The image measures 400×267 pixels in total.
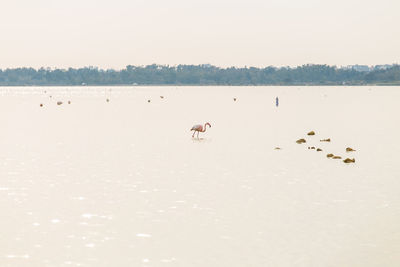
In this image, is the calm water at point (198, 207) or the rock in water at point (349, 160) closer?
the calm water at point (198, 207)

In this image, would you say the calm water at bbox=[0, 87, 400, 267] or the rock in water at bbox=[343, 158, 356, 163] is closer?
the calm water at bbox=[0, 87, 400, 267]

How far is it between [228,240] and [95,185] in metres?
11.5

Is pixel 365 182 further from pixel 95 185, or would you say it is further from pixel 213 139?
pixel 213 139

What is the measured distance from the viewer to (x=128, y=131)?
66.1 m

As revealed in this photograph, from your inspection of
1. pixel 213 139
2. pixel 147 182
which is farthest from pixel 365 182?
pixel 213 139

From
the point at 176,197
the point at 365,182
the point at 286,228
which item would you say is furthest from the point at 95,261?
the point at 365,182

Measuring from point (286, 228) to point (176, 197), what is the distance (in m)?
6.47

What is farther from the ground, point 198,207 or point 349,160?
point 198,207

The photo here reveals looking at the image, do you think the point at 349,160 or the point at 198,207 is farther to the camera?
the point at 349,160

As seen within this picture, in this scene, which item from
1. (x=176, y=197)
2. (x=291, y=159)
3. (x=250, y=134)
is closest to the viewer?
(x=176, y=197)

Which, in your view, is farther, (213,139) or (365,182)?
(213,139)

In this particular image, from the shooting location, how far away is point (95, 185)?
29172mm

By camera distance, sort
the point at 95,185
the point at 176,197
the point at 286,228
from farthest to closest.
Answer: the point at 95,185
the point at 176,197
the point at 286,228

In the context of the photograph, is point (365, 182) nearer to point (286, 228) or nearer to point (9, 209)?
point (286, 228)
